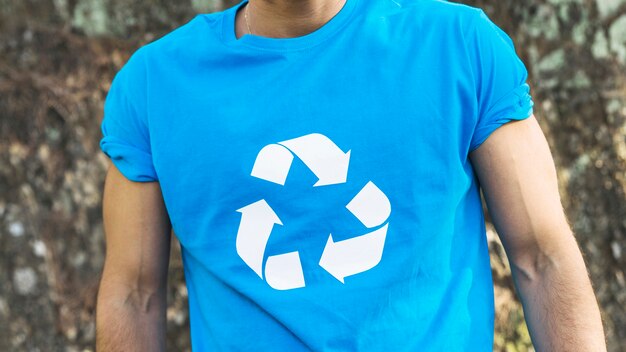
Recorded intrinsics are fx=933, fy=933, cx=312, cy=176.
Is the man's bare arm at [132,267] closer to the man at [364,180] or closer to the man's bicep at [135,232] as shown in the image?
the man's bicep at [135,232]

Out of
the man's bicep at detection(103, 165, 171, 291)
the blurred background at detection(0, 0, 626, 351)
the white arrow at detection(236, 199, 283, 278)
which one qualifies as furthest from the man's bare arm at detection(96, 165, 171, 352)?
the blurred background at detection(0, 0, 626, 351)

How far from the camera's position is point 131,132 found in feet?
6.59

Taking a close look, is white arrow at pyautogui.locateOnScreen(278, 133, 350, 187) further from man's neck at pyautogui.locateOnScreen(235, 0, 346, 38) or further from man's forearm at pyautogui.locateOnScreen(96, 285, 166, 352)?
man's forearm at pyautogui.locateOnScreen(96, 285, 166, 352)

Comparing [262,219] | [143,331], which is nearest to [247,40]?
[262,219]

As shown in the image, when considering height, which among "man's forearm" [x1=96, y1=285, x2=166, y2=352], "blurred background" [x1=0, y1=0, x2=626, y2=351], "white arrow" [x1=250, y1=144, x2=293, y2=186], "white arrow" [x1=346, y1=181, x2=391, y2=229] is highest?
"white arrow" [x1=250, y1=144, x2=293, y2=186]

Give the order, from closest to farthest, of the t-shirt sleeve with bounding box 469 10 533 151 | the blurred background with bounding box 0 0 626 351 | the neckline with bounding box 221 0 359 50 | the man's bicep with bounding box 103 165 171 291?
the t-shirt sleeve with bounding box 469 10 533 151 → the neckline with bounding box 221 0 359 50 → the man's bicep with bounding box 103 165 171 291 → the blurred background with bounding box 0 0 626 351

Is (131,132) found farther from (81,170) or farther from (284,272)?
(81,170)

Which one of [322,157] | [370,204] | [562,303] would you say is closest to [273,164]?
[322,157]

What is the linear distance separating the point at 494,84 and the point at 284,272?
56 centimetres

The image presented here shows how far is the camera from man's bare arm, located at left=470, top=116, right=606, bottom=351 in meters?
1.87

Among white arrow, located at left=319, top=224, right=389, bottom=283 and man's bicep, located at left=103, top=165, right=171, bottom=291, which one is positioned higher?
white arrow, located at left=319, top=224, right=389, bottom=283

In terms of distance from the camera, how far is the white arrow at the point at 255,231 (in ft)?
6.24

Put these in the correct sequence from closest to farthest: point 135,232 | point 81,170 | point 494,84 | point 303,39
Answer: point 494,84 → point 303,39 → point 135,232 → point 81,170

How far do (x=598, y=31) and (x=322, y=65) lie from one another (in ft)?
6.03
